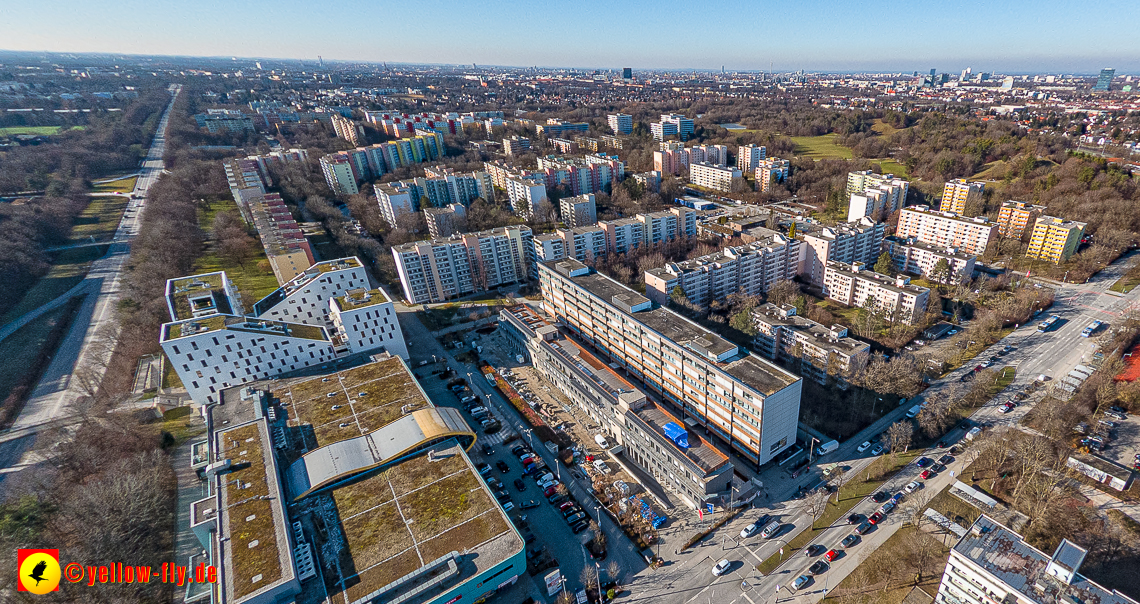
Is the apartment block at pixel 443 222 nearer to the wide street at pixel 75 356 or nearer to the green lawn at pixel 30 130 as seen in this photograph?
the wide street at pixel 75 356

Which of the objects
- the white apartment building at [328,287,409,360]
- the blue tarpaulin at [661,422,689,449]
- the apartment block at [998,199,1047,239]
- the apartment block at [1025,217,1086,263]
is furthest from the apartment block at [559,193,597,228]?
the apartment block at [1025,217,1086,263]

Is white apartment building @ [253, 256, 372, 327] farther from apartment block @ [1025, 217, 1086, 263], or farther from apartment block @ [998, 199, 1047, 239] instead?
apartment block @ [998, 199, 1047, 239]

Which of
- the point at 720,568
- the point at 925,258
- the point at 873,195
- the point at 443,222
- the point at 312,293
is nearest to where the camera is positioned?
the point at 720,568

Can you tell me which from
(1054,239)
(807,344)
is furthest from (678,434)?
(1054,239)

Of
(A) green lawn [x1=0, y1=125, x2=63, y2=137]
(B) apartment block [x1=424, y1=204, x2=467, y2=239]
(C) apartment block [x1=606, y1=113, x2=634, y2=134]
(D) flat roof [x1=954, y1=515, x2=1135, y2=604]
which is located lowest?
(D) flat roof [x1=954, y1=515, x2=1135, y2=604]

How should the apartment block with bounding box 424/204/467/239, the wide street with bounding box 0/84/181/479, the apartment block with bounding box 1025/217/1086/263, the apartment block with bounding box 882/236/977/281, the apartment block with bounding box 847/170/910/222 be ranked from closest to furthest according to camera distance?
the wide street with bounding box 0/84/181/479
the apartment block with bounding box 882/236/977/281
the apartment block with bounding box 1025/217/1086/263
the apartment block with bounding box 424/204/467/239
the apartment block with bounding box 847/170/910/222

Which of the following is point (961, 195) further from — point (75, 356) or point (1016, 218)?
point (75, 356)

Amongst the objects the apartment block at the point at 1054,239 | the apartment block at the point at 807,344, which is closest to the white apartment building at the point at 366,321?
the apartment block at the point at 807,344
